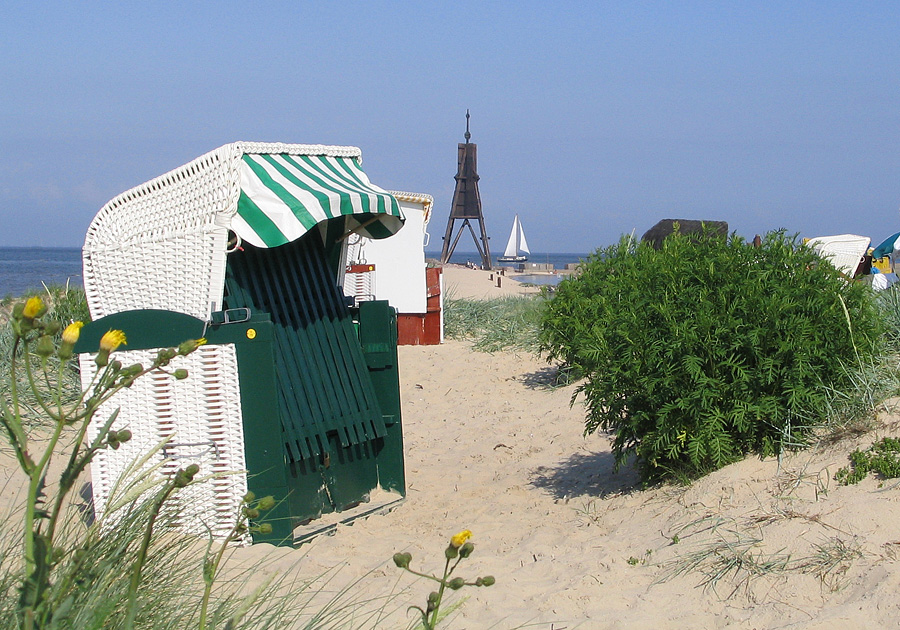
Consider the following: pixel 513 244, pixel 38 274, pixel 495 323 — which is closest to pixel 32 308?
pixel 495 323

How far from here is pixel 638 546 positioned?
432 cm

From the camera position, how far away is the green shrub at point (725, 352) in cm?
464

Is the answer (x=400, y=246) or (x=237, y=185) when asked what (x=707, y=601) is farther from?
(x=400, y=246)

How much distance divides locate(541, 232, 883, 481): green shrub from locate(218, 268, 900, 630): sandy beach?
251 mm

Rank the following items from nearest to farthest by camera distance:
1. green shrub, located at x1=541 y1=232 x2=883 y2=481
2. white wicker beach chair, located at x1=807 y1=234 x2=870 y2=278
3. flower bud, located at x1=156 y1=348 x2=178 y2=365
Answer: flower bud, located at x1=156 y1=348 x2=178 y2=365
green shrub, located at x1=541 y1=232 x2=883 y2=481
white wicker beach chair, located at x1=807 y1=234 x2=870 y2=278

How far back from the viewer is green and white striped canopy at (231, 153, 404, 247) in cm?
453

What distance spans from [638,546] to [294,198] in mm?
2578

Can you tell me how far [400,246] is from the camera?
13445 millimetres

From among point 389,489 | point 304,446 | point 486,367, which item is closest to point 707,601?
point 304,446

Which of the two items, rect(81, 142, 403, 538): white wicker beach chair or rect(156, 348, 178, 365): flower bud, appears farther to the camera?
rect(81, 142, 403, 538): white wicker beach chair

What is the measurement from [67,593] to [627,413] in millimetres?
3675

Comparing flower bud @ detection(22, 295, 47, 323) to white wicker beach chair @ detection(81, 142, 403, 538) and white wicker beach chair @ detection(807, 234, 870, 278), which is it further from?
white wicker beach chair @ detection(807, 234, 870, 278)

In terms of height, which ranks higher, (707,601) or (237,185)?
(237,185)

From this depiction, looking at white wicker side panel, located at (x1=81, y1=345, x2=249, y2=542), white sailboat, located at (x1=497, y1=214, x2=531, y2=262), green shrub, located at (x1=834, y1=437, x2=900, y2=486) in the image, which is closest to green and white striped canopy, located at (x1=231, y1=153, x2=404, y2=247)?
white wicker side panel, located at (x1=81, y1=345, x2=249, y2=542)
